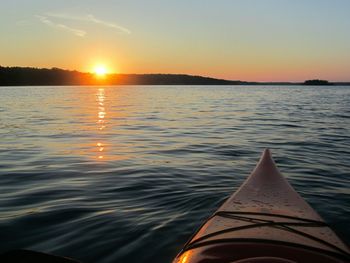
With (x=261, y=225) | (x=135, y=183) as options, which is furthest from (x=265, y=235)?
(x=135, y=183)

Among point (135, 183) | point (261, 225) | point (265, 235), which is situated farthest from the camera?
point (135, 183)

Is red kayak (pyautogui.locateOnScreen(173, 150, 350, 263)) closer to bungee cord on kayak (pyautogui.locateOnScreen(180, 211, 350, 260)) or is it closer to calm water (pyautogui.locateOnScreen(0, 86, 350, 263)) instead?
bungee cord on kayak (pyautogui.locateOnScreen(180, 211, 350, 260))

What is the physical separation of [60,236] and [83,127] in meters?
15.1

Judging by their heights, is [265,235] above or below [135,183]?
above

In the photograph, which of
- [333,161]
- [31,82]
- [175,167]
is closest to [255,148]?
[333,161]

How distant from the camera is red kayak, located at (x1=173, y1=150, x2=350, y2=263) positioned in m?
3.90

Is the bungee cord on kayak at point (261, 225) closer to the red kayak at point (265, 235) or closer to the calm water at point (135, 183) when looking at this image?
the red kayak at point (265, 235)

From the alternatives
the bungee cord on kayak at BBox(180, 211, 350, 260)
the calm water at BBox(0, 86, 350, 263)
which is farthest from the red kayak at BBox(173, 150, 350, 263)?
the calm water at BBox(0, 86, 350, 263)

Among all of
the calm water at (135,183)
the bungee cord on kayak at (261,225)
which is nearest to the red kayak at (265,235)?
the bungee cord on kayak at (261,225)

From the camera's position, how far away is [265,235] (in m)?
4.36

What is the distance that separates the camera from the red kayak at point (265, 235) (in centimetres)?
390

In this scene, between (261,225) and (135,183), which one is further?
(135,183)

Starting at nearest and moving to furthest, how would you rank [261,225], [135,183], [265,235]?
1. [265,235]
2. [261,225]
3. [135,183]

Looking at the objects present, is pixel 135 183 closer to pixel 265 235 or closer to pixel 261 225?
pixel 261 225
